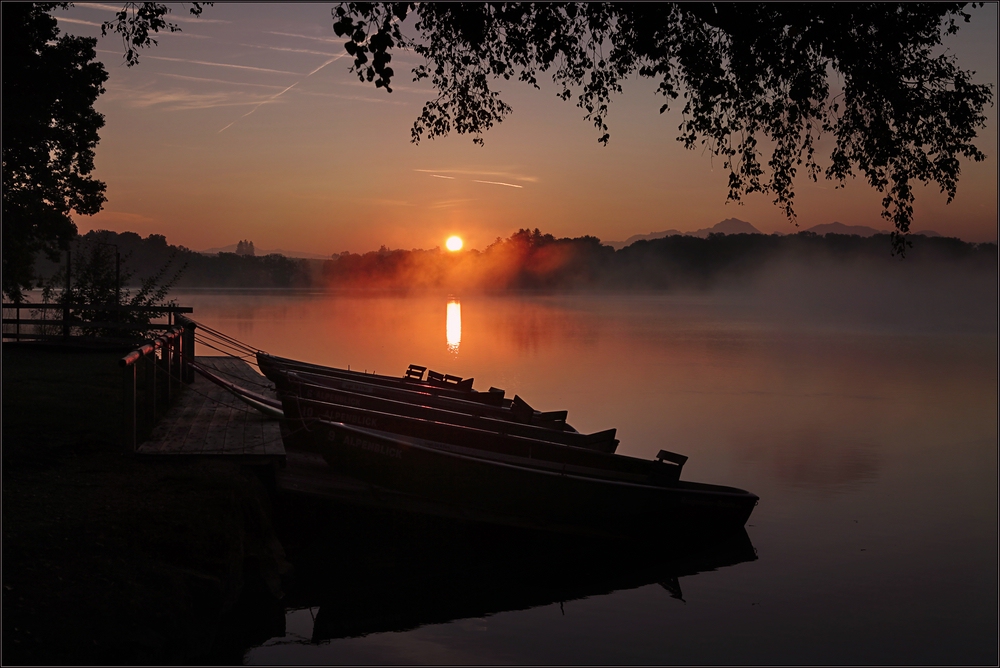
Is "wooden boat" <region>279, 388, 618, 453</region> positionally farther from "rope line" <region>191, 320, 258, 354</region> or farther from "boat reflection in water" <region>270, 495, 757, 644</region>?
"rope line" <region>191, 320, 258, 354</region>

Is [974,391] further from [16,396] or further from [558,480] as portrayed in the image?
[16,396]

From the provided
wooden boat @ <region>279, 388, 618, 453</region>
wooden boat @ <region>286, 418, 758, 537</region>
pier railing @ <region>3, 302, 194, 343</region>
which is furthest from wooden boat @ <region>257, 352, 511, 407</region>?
wooden boat @ <region>286, 418, 758, 537</region>

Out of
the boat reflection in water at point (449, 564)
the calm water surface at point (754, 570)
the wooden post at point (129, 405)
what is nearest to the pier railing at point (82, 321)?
the wooden post at point (129, 405)

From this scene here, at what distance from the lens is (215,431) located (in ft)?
38.5

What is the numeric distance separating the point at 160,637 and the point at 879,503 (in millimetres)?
14211

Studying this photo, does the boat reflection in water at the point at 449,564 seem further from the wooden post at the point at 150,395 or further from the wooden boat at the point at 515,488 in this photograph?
the wooden post at the point at 150,395

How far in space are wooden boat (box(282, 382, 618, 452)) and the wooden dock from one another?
692 millimetres

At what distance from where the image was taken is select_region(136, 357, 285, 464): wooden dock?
10.4 metres

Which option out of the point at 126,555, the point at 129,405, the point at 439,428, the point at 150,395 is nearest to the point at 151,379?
the point at 150,395

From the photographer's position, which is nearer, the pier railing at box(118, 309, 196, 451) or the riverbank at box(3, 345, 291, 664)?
the riverbank at box(3, 345, 291, 664)

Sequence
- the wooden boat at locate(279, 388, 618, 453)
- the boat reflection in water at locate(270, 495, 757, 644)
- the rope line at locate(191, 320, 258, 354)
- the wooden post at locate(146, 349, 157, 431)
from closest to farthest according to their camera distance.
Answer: the boat reflection in water at locate(270, 495, 757, 644)
the wooden post at locate(146, 349, 157, 431)
the wooden boat at locate(279, 388, 618, 453)
the rope line at locate(191, 320, 258, 354)

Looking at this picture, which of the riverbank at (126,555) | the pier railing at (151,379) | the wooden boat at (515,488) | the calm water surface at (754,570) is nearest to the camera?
the riverbank at (126,555)

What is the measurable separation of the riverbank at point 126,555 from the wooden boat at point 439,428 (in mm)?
1916

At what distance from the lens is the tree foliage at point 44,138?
19797mm
